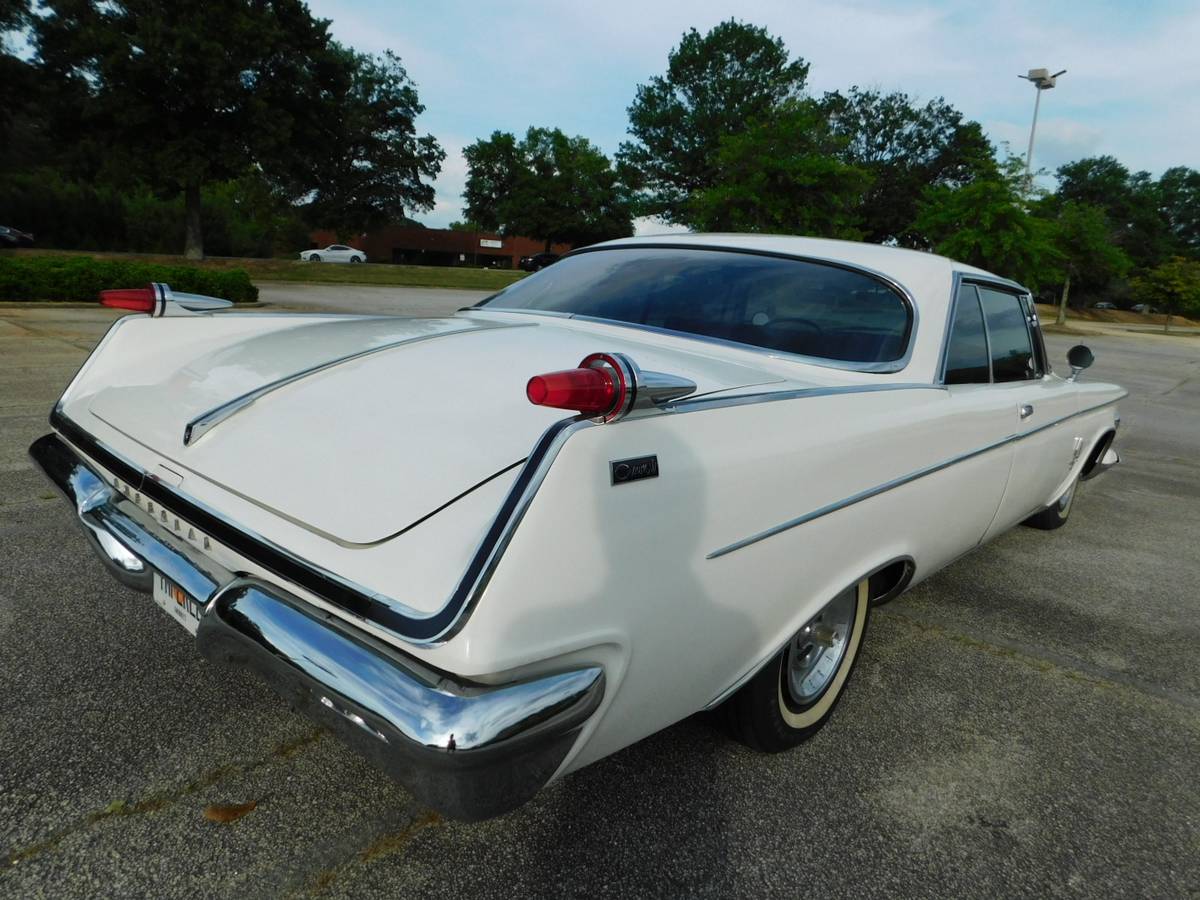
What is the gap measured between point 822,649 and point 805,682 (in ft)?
0.38

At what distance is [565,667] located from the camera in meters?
1.34

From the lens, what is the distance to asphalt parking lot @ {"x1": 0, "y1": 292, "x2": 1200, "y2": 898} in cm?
173

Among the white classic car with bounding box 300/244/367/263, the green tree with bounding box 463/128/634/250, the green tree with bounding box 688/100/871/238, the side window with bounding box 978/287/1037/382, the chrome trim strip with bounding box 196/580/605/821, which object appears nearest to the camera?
the chrome trim strip with bounding box 196/580/605/821

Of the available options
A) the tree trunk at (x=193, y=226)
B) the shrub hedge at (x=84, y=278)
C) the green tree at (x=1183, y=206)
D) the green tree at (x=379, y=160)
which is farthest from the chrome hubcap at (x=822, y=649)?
the green tree at (x=1183, y=206)

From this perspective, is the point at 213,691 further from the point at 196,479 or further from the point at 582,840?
the point at 582,840

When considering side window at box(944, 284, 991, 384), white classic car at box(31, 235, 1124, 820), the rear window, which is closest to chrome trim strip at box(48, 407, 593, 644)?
white classic car at box(31, 235, 1124, 820)

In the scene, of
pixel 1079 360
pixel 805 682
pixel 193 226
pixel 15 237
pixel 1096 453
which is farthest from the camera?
pixel 15 237

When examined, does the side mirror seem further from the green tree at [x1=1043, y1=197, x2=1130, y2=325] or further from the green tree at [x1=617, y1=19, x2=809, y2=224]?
the green tree at [x1=617, y1=19, x2=809, y2=224]

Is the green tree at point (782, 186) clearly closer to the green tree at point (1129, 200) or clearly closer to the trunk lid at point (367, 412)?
the trunk lid at point (367, 412)

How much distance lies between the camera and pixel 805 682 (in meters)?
2.28

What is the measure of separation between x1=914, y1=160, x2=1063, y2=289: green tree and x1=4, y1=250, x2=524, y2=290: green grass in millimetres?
17730

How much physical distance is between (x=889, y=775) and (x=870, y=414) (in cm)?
100

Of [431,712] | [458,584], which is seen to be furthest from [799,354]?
[431,712]

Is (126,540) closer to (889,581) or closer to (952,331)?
(889,581)
